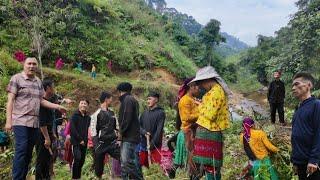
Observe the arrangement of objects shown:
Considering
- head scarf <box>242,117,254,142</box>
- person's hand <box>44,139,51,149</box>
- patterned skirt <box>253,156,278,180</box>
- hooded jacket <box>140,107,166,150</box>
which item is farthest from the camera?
hooded jacket <box>140,107,166,150</box>

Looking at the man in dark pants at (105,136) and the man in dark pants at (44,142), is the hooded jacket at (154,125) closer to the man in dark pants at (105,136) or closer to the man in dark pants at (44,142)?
the man in dark pants at (105,136)

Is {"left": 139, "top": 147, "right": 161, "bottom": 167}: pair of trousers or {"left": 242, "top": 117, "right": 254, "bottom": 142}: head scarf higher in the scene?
Result: {"left": 242, "top": 117, "right": 254, "bottom": 142}: head scarf

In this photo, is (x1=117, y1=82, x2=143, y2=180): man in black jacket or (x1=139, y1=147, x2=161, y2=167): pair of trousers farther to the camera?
(x1=139, y1=147, x2=161, y2=167): pair of trousers

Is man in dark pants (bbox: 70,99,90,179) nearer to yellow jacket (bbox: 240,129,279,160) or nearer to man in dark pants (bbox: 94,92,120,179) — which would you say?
man in dark pants (bbox: 94,92,120,179)

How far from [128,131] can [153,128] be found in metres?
0.97

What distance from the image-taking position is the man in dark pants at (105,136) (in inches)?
263

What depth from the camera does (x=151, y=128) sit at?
22.6ft

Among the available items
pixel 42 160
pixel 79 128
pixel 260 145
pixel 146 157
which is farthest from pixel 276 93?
pixel 42 160

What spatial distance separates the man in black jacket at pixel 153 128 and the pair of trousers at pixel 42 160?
1537 millimetres

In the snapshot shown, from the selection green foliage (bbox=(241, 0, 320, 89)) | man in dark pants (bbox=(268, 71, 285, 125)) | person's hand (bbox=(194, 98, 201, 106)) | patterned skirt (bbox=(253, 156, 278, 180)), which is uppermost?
green foliage (bbox=(241, 0, 320, 89))

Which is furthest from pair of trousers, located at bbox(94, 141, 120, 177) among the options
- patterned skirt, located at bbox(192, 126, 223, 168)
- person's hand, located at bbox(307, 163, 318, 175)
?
person's hand, located at bbox(307, 163, 318, 175)

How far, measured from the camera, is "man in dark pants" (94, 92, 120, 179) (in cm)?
669

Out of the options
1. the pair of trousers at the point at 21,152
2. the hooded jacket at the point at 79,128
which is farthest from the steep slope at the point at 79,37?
the pair of trousers at the point at 21,152

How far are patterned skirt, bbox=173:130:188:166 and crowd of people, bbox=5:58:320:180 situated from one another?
15mm
